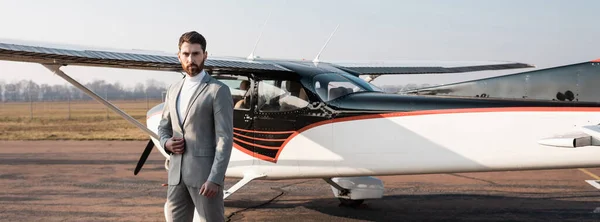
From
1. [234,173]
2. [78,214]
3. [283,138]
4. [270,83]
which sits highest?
[270,83]

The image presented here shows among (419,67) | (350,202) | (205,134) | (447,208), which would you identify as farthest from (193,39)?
(419,67)

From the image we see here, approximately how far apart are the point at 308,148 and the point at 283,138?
31 centimetres

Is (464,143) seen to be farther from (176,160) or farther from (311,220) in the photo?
(176,160)

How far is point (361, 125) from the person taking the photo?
5.70 meters

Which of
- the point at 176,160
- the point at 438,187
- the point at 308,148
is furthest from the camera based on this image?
the point at 438,187

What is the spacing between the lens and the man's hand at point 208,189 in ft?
10.5

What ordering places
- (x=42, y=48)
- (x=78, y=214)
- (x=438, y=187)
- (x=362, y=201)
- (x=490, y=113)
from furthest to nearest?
(x=438, y=187)
(x=362, y=201)
(x=78, y=214)
(x=42, y=48)
(x=490, y=113)

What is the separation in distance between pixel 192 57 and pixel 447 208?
209 inches

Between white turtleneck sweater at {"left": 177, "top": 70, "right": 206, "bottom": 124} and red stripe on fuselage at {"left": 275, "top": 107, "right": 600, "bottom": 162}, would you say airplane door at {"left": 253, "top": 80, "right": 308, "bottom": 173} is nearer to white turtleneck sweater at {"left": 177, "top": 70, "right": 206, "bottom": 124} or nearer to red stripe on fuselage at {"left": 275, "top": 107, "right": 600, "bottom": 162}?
red stripe on fuselage at {"left": 275, "top": 107, "right": 600, "bottom": 162}

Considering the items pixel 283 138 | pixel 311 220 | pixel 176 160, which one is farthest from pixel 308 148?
pixel 176 160

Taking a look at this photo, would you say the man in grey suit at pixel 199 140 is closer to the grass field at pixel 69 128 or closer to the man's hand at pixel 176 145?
the man's hand at pixel 176 145

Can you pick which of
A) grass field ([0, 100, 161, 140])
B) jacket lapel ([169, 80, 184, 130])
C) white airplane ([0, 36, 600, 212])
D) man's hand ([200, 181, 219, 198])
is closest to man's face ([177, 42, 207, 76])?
jacket lapel ([169, 80, 184, 130])

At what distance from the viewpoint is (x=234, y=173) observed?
655 cm

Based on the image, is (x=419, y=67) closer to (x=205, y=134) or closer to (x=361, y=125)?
(x=361, y=125)
